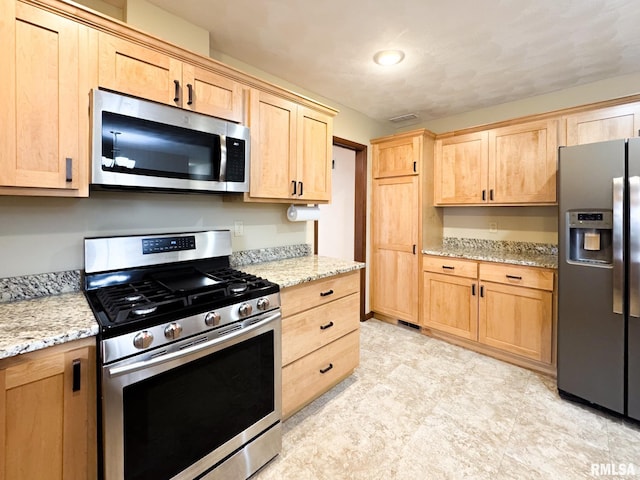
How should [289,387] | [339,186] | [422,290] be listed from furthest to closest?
[339,186], [422,290], [289,387]

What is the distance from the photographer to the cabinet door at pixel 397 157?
332cm

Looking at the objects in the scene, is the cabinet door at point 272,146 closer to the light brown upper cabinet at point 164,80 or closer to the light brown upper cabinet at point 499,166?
the light brown upper cabinet at point 164,80

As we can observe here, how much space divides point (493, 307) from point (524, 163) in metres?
1.37

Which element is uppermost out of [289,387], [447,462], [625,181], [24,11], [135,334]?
[24,11]

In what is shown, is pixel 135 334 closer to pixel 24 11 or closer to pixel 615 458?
pixel 24 11

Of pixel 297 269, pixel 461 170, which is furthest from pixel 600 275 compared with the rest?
pixel 297 269

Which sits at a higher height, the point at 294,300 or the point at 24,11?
the point at 24,11

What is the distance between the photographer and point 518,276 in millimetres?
2664

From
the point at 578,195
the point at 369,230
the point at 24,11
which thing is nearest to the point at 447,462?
the point at 578,195

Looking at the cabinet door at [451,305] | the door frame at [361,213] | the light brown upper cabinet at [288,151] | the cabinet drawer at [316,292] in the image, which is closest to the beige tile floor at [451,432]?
the cabinet door at [451,305]

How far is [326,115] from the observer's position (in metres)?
2.54

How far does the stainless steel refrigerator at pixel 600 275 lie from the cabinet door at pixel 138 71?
259 centimetres

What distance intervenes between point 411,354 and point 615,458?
1469mm

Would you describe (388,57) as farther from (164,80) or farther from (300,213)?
(164,80)
